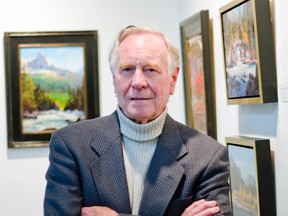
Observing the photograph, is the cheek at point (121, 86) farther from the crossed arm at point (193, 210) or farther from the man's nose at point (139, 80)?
the crossed arm at point (193, 210)

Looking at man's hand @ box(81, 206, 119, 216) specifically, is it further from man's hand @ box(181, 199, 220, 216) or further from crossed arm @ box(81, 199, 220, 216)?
man's hand @ box(181, 199, 220, 216)

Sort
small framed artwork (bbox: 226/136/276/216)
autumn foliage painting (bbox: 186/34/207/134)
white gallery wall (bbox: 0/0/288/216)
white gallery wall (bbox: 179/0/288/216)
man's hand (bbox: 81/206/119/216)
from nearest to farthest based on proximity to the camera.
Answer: man's hand (bbox: 81/206/119/216) < white gallery wall (bbox: 179/0/288/216) < small framed artwork (bbox: 226/136/276/216) < autumn foliage painting (bbox: 186/34/207/134) < white gallery wall (bbox: 0/0/288/216)

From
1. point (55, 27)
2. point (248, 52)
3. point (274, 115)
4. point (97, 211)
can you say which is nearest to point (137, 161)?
point (97, 211)

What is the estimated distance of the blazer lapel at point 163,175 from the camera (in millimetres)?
1355

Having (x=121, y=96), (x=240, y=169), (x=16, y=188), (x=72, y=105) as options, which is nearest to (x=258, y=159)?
(x=240, y=169)

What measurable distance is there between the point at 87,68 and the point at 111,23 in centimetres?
38

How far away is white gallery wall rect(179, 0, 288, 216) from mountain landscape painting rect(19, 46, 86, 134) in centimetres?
117

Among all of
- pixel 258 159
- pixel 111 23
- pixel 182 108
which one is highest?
pixel 111 23

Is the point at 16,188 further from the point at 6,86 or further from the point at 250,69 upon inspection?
the point at 250,69

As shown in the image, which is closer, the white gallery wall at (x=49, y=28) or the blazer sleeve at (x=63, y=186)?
the blazer sleeve at (x=63, y=186)

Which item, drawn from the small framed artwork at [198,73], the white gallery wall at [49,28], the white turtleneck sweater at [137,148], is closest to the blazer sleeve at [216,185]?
the white turtleneck sweater at [137,148]

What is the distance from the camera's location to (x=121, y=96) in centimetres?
140

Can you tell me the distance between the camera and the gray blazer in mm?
1359

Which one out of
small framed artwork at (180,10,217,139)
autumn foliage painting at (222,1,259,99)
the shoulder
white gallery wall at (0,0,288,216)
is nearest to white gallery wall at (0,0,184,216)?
white gallery wall at (0,0,288,216)
